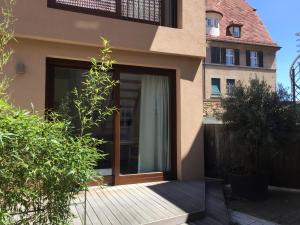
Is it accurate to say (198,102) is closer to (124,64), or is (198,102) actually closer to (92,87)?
(124,64)

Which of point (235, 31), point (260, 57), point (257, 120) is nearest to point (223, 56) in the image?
point (235, 31)

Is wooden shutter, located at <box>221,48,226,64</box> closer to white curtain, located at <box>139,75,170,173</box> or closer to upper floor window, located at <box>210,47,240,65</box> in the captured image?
upper floor window, located at <box>210,47,240,65</box>

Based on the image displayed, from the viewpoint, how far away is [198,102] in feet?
25.0

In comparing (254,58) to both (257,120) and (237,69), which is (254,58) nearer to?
(237,69)

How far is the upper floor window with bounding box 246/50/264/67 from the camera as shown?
3256 cm

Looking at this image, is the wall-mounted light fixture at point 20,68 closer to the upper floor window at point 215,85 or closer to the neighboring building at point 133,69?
the neighboring building at point 133,69

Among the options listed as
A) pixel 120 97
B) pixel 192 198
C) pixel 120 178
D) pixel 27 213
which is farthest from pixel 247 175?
pixel 27 213

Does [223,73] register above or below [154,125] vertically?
above

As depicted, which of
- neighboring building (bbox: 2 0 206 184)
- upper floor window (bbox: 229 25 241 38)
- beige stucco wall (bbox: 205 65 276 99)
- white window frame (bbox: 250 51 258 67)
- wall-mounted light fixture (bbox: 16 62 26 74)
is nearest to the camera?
wall-mounted light fixture (bbox: 16 62 26 74)

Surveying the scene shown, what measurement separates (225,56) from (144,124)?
1012 inches

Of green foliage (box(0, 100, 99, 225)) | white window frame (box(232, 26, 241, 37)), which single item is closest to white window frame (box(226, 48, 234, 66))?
white window frame (box(232, 26, 241, 37))

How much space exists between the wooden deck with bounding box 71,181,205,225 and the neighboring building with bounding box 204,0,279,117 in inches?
936

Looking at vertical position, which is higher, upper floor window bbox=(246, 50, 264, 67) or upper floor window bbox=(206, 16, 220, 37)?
upper floor window bbox=(206, 16, 220, 37)

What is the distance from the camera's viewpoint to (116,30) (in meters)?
6.61
